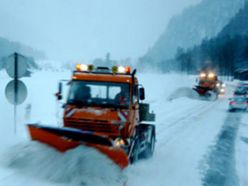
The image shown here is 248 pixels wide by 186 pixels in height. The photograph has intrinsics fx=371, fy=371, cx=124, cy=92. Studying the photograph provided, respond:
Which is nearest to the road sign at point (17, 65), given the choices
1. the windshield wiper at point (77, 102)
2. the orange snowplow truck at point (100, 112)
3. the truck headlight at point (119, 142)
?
the orange snowplow truck at point (100, 112)

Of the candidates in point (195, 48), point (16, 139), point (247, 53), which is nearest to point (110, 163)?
point (16, 139)

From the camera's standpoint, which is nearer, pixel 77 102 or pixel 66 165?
pixel 66 165

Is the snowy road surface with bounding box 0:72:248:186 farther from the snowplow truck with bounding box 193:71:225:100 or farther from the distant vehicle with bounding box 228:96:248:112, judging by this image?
the snowplow truck with bounding box 193:71:225:100

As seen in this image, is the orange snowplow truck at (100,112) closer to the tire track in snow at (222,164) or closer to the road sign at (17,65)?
the tire track in snow at (222,164)

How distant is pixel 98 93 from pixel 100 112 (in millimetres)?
620

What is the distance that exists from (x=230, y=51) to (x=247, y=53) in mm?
5386

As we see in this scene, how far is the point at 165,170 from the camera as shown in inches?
356

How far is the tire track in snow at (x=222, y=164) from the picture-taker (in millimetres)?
8289

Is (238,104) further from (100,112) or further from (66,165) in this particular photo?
(66,165)

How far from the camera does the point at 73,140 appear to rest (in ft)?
23.9

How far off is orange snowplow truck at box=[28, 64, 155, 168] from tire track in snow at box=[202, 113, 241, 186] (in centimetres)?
183

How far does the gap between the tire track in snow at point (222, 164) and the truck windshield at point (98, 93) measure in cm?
258

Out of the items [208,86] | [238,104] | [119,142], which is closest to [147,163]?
[119,142]

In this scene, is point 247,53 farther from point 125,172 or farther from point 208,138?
point 125,172
